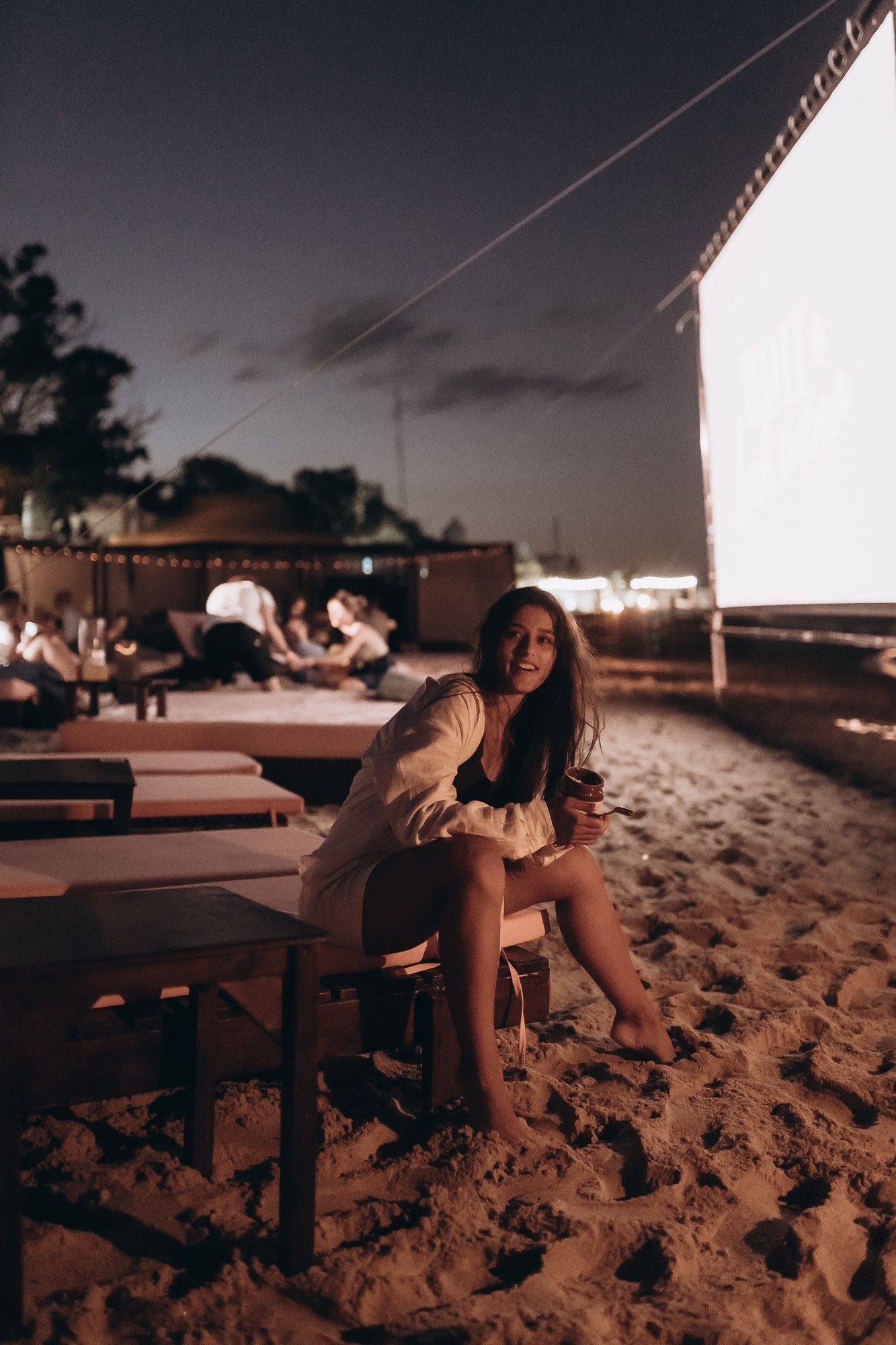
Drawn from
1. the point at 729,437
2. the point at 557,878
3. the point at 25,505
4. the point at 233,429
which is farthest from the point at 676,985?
the point at 25,505

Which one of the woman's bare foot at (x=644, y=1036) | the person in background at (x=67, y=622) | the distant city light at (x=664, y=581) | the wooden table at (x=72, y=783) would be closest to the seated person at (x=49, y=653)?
the person in background at (x=67, y=622)

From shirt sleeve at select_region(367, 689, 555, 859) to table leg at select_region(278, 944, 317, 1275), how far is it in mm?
475

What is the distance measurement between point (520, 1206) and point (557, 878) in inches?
24.7

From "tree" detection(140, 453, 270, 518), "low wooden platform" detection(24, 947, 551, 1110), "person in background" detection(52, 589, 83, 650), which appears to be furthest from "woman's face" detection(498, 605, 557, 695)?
"tree" detection(140, 453, 270, 518)

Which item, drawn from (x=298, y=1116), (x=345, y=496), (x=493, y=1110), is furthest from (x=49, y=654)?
(x=345, y=496)

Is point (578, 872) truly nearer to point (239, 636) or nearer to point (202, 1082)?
point (202, 1082)

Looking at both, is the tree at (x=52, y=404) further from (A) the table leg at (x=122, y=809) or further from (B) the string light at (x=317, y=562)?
(A) the table leg at (x=122, y=809)

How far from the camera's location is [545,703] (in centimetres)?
217

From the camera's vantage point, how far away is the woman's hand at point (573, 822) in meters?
1.84

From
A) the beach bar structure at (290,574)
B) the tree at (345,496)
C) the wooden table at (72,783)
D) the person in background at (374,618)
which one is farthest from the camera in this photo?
the tree at (345,496)

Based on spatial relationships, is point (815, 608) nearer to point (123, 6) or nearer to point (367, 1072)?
point (367, 1072)

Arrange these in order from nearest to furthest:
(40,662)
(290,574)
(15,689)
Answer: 1. (15,689)
2. (40,662)
3. (290,574)

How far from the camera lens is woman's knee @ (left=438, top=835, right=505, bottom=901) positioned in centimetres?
170

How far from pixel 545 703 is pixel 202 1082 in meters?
1.07
